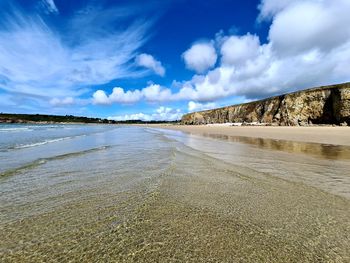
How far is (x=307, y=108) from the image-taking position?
48312 mm

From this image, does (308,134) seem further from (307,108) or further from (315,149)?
(307,108)

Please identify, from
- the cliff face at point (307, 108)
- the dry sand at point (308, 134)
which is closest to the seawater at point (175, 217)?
the dry sand at point (308, 134)

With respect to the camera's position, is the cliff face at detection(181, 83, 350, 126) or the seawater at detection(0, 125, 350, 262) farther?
the cliff face at detection(181, 83, 350, 126)

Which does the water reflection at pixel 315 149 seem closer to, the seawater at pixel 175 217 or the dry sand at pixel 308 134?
the dry sand at pixel 308 134

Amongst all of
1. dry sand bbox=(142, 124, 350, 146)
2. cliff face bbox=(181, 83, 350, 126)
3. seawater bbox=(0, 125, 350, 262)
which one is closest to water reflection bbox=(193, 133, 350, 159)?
dry sand bbox=(142, 124, 350, 146)

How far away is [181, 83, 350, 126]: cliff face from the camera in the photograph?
40938 millimetres

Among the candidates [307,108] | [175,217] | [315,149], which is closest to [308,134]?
[315,149]

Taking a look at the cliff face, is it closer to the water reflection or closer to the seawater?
the water reflection

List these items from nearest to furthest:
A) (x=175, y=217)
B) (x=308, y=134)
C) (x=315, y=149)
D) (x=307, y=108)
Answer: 1. (x=175, y=217)
2. (x=315, y=149)
3. (x=308, y=134)
4. (x=307, y=108)

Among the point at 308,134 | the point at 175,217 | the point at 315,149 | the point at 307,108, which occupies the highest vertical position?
the point at 307,108

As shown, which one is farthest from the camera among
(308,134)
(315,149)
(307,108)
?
(307,108)

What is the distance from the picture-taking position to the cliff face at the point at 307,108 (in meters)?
40.9

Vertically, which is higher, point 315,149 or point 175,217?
point 175,217

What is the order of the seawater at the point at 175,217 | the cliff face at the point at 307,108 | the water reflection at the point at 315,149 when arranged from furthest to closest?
the cliff face at the point at 307,108 < the water reflection at the point at 315,149 < the seawater at the point at 175,217
